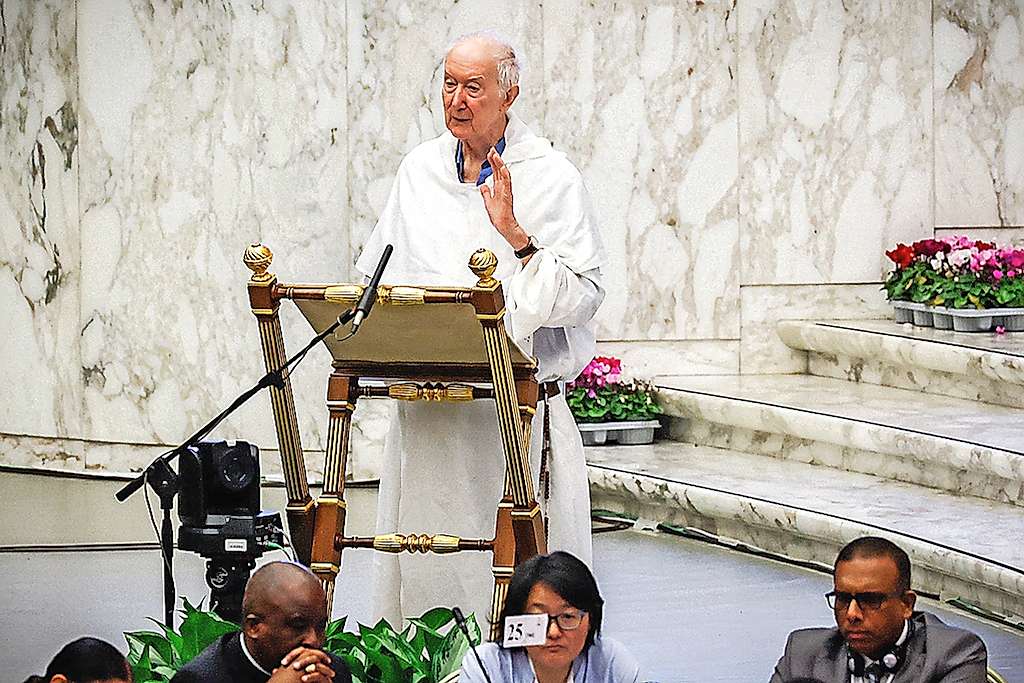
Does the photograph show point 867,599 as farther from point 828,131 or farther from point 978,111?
point 978,111

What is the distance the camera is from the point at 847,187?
9.45 meters

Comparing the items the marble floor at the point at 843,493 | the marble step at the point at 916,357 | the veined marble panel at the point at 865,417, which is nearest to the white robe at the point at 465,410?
the marble floor at the point at 843,493

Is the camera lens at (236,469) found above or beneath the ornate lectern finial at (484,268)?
beneath

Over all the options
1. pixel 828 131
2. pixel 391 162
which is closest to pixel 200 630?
pixel 391 162

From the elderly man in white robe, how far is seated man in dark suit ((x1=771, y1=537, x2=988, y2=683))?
A: 3.77ft

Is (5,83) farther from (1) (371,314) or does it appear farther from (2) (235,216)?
(1) (371,314)

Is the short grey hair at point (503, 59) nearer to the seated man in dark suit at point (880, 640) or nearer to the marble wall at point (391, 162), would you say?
the seated man in dark suit at point (880, 640)

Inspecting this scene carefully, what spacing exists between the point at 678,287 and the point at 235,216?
7.71ft

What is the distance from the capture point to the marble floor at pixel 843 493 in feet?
20.9

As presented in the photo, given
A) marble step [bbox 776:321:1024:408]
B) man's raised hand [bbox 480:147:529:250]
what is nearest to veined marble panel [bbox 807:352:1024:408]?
marble step [bbox 776:321:1024:408]

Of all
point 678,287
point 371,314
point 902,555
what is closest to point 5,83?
point 678,287

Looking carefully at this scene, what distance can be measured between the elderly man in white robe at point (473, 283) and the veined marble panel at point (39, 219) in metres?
4.80

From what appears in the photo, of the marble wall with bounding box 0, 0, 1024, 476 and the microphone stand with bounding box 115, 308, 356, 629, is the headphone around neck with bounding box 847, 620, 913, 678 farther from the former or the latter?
the marble wall with bounding box 0, 0, 1024, 476

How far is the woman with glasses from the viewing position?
351cm
